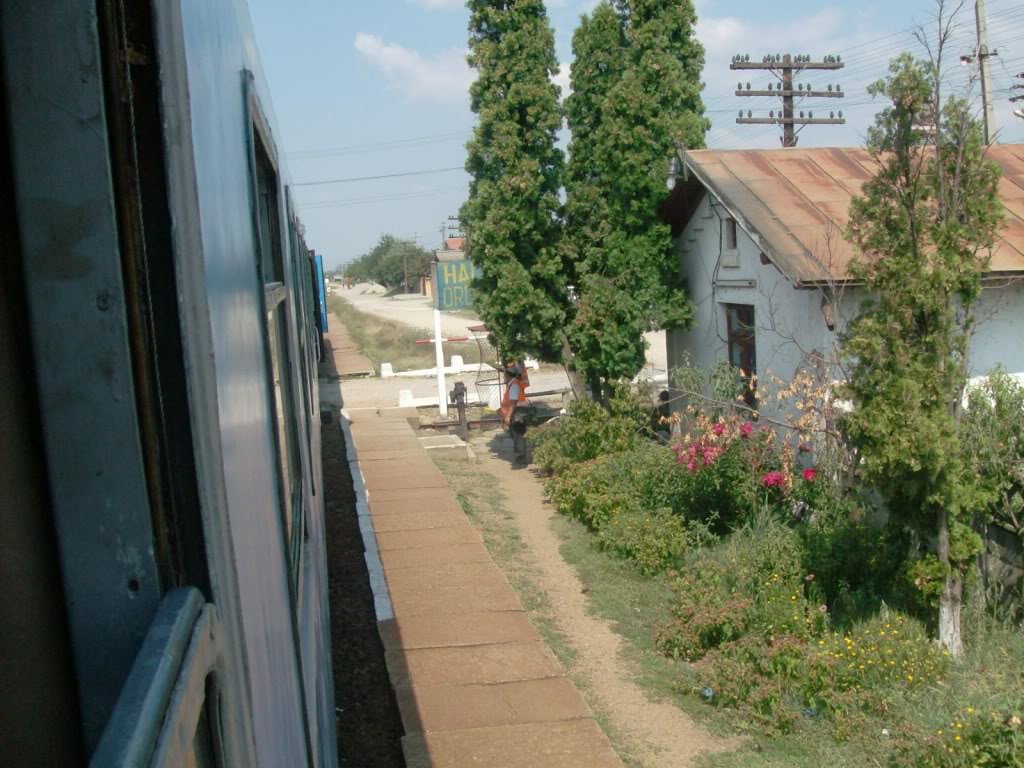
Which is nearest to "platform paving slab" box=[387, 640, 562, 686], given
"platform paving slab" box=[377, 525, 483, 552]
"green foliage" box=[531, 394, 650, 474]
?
"platform paving slab" box=[377, 525, 483, 552]

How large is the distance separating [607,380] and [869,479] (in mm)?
6454

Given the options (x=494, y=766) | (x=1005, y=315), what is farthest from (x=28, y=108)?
(x=1005, y=315)

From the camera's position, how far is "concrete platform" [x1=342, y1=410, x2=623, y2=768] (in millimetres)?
4551

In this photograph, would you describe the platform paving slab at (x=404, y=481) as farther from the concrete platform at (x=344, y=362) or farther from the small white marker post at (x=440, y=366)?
the concrete platform at (x=344, y=362)

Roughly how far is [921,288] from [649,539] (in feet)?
12.2

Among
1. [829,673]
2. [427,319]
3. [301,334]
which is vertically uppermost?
[301,334]

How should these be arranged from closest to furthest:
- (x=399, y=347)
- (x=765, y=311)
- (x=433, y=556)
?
(x=433, y=556)
(x=765, y=311)
(x=399, y=347)

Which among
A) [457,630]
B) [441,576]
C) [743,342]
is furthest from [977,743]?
[743,342]

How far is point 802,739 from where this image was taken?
5.36m

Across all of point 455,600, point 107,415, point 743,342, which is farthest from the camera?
point 743,342

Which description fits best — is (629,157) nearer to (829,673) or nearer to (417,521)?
(417,521)

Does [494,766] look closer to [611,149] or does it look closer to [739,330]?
[739,330]

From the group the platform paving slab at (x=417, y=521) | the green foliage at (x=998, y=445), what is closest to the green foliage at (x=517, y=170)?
the platform paving slab at (x=417, y=521)

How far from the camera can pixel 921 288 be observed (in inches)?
210
